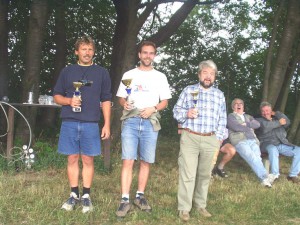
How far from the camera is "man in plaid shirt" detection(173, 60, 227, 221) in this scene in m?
5.07

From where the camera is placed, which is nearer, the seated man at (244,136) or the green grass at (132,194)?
the green grass at (132,194)

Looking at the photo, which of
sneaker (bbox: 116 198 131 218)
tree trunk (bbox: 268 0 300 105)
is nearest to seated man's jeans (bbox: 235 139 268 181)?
tree trunk (bbox: 268 0 300 105)

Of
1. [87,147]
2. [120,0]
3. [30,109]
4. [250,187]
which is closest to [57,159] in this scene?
[30,109]

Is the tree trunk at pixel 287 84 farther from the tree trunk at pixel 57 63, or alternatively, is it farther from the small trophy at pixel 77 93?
the small trophy at pixel 77 93

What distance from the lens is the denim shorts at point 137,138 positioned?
5.05 m

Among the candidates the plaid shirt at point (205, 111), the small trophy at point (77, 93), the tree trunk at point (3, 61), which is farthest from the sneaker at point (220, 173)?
the tree trunk at point (3, 61)

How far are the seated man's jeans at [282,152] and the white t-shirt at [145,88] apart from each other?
3.35m

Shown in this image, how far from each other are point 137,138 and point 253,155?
3.06 meters

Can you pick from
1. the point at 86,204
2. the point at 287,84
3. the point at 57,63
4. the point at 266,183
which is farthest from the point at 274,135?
the point at 57,63

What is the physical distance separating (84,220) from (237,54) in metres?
16.7

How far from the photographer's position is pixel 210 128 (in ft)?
16.8

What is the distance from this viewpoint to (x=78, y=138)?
5.02 m

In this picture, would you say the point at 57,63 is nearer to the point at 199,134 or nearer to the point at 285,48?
the point at 285,48

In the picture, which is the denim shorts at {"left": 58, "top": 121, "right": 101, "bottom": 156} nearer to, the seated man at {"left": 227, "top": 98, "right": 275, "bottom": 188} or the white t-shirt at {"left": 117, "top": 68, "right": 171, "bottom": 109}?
the white t-shirt at {"left": 117, "top": 68, "right": 171, "bottom": 109}
